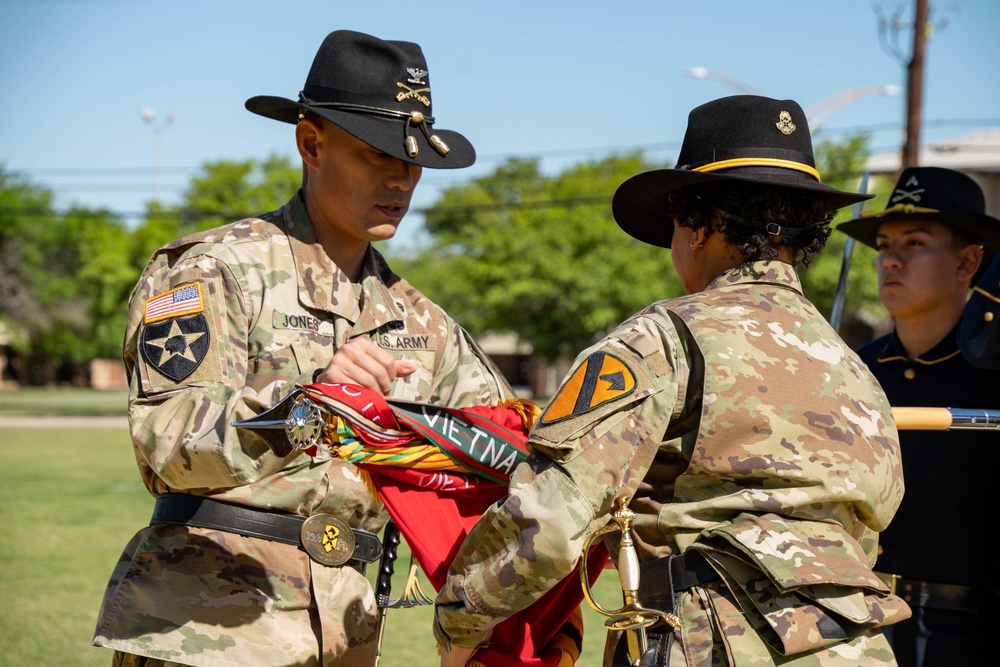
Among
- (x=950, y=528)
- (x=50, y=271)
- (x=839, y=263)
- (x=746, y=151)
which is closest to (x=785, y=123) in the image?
(x=746, y=151)

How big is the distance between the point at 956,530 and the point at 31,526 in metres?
10.9

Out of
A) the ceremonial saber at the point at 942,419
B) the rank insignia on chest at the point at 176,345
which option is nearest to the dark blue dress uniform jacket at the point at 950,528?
the ceremonial saber at the point at 942,419

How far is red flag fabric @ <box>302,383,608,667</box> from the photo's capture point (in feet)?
9.18

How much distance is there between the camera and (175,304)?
280cm

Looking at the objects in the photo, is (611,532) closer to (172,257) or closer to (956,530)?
(172,257)

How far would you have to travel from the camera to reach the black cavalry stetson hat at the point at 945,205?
434 cm

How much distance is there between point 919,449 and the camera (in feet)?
13.5

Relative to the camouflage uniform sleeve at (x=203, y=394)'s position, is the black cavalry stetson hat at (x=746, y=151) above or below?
above

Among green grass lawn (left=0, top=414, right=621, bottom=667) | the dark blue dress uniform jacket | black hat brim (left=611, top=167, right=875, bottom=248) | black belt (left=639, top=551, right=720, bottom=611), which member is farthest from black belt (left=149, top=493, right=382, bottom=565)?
green grass lawn (left=0, top=414, right=621, bottom=667)

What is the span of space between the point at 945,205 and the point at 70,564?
8.60 metres

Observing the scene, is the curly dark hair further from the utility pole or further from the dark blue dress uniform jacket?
the utility pole

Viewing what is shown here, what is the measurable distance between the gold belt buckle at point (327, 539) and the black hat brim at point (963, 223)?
2514mm

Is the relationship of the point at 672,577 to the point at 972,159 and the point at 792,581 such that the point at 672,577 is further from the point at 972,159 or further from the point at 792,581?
the point at 972,159

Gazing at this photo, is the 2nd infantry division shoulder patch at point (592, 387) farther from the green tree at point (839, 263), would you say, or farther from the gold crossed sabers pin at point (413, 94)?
the green tree at point (839, 263)
